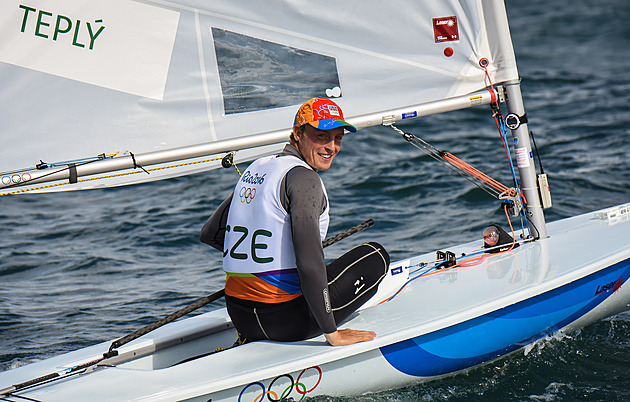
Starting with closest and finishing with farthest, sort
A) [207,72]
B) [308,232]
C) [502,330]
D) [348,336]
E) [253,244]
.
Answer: [308,232] < [253,244] < [348,336] < [502,330] < [207,72]

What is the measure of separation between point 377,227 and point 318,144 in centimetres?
291

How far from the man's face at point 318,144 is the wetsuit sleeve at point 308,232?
0.35 feet

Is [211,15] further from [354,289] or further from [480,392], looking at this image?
[480,392]

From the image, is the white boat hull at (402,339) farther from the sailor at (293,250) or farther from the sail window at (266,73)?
the sail window at (266,73)

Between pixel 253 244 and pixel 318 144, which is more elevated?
pixel 318 144

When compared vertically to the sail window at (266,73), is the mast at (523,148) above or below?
below

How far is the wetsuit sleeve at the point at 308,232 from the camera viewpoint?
2.33 meters

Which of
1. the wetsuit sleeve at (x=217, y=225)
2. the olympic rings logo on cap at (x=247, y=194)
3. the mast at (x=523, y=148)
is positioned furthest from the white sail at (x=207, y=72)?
the olympic rings logo on cap at (x=247, y=194)

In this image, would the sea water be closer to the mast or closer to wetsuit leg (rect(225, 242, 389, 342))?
wetsuit leg (rect(225, 242, 389, 342))

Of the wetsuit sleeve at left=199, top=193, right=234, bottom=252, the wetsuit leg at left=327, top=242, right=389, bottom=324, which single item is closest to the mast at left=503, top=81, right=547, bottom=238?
the wetsuit leg at left=327, top=242, right=389, bottom=324

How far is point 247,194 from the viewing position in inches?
97.2

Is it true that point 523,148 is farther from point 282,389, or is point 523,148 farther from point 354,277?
point 282,389

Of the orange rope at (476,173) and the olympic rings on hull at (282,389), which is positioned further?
the orange rope at (476,173)

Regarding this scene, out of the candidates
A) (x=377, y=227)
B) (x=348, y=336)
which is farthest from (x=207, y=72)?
(x=377, y=227)
